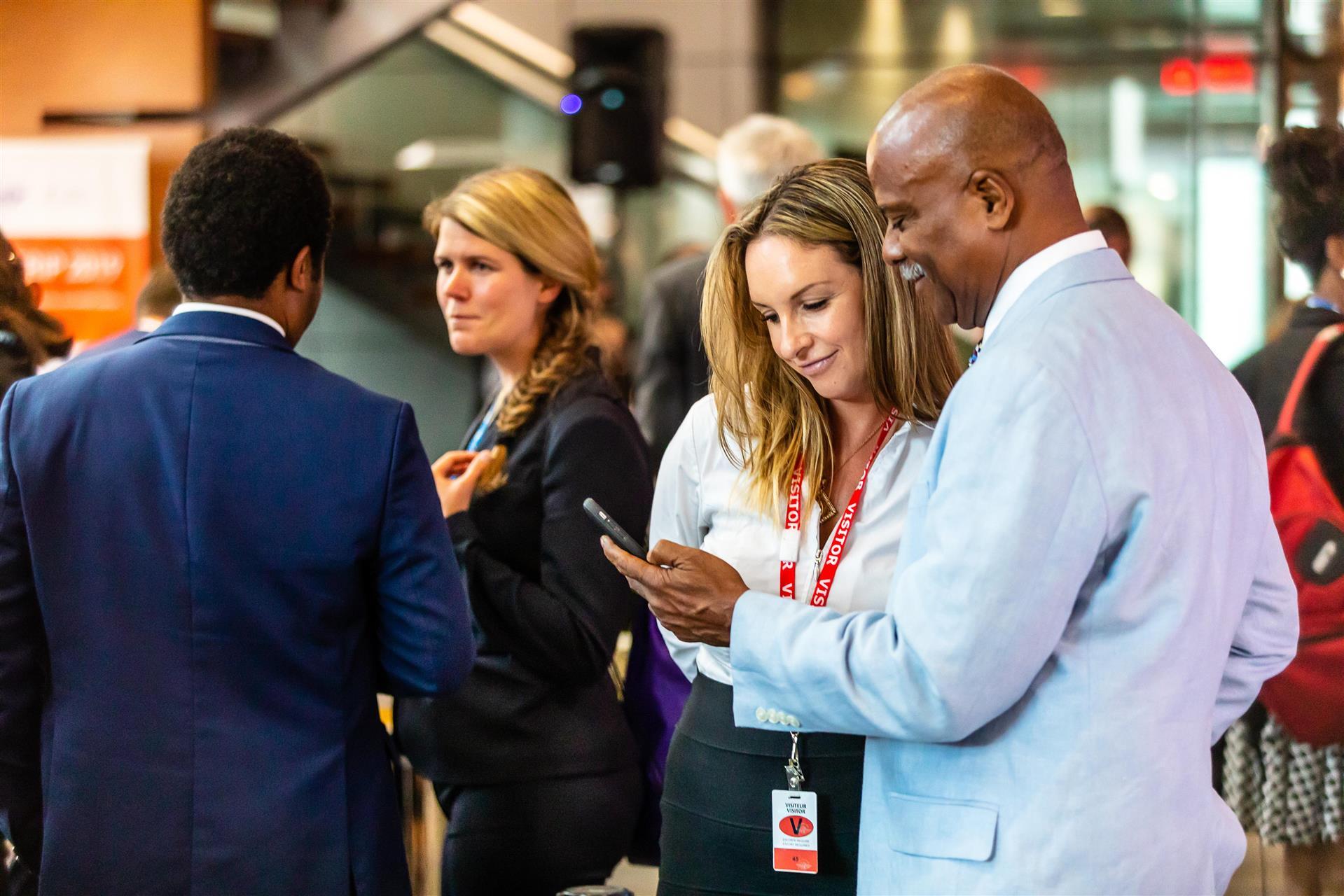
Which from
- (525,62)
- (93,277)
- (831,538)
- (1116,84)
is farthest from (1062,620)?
(525,62)

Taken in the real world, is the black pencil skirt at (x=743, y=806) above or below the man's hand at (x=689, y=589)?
below

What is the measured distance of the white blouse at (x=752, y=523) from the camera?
5.98 feet

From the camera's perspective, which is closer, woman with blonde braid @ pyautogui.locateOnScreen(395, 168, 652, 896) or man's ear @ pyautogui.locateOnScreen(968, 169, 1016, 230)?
man's ear @ pyautogui.locateOnScreen(968, 169, 1016, 230)

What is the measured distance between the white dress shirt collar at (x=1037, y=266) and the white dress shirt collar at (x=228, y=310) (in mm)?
899

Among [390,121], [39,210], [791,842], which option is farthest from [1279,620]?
A: [390,121]

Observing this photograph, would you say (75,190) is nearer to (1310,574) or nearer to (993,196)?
(1310,574)

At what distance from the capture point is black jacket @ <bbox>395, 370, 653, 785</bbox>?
2229 mm

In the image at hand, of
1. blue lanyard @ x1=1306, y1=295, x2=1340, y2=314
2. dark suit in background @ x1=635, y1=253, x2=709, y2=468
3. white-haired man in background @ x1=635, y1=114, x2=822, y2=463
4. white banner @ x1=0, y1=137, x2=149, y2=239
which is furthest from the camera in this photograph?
white banner @ x1=0, y1=137, x2=149, y2=239

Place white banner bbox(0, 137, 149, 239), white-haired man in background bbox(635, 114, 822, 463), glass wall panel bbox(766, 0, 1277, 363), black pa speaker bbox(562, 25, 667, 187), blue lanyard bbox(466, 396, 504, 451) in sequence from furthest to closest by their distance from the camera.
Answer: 1. glass wall panel bbox(766, 0, 1277, 363)
2. black pa speaker bbox(562, 25, 667, 187)
3. white banner bbox(0, 137, 149, 239)
4. white-haired man in background bbox(635, 114, 822, 463)
5. blue lanyard bbox(466, 396, 504, 451)

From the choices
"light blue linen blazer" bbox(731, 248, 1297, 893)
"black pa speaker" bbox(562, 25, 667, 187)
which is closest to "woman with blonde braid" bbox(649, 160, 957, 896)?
"light blue linen blazer" bbox(731, 248, 1297, 893)

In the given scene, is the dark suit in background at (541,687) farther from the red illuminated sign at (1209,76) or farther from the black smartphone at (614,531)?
the red illuminated sign at (1209,76)

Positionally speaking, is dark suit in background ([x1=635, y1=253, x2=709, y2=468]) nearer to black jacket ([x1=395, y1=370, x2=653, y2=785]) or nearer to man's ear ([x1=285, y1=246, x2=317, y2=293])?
black jacket ([x1=395, y1=370, x2=653, y2=785])

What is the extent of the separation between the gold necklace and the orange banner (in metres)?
4.06

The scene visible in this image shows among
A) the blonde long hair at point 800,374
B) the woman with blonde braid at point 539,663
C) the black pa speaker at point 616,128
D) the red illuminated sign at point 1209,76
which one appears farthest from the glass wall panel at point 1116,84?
the blonde long hair at point 800,374
